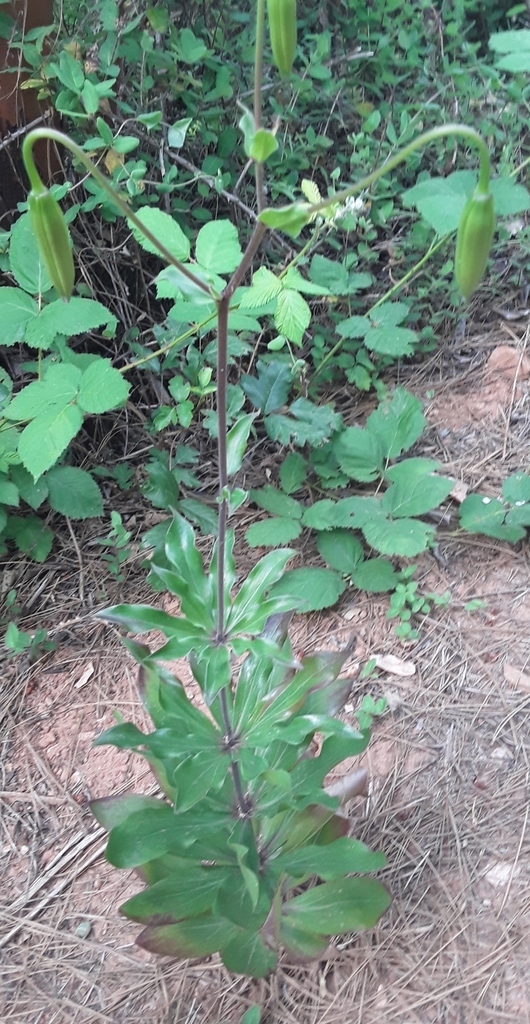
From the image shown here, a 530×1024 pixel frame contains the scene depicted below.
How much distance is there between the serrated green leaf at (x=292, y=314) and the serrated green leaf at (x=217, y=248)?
0.21 metres

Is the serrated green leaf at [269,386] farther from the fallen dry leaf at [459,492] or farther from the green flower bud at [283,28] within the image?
the green flower bud at [283,28]

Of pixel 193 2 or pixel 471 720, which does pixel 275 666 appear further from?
pixel 193 2

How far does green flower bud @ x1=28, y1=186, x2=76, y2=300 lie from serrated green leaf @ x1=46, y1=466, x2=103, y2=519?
957mm

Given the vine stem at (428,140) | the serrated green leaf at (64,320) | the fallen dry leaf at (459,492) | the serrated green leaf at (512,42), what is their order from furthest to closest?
the fallen dry leaf at (459,492) < the serrated green leaf at (64,320) < the serrated green leaf at (512,42) < the vine stem at (428,140)

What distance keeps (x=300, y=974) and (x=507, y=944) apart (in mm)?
370

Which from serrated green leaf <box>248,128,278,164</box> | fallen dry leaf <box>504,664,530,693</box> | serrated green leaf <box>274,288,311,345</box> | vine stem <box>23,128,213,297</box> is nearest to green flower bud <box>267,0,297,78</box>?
serrated green leaf <box>248,128,278,164</box>

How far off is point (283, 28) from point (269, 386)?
113cm

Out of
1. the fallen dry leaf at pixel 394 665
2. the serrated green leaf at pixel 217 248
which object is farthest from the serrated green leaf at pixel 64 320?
the fallen dry leaf at pixel 394 665

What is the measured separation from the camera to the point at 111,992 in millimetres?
1189

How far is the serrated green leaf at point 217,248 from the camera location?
1.20 meters

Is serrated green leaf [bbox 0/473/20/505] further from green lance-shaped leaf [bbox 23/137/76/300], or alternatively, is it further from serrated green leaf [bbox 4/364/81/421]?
green lance-shaped leaf [bbox 23/137/76/300]

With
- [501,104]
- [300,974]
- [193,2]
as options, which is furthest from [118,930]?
[501,104]

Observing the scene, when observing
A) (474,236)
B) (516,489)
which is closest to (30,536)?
(516,489)

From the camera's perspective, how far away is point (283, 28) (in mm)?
705
